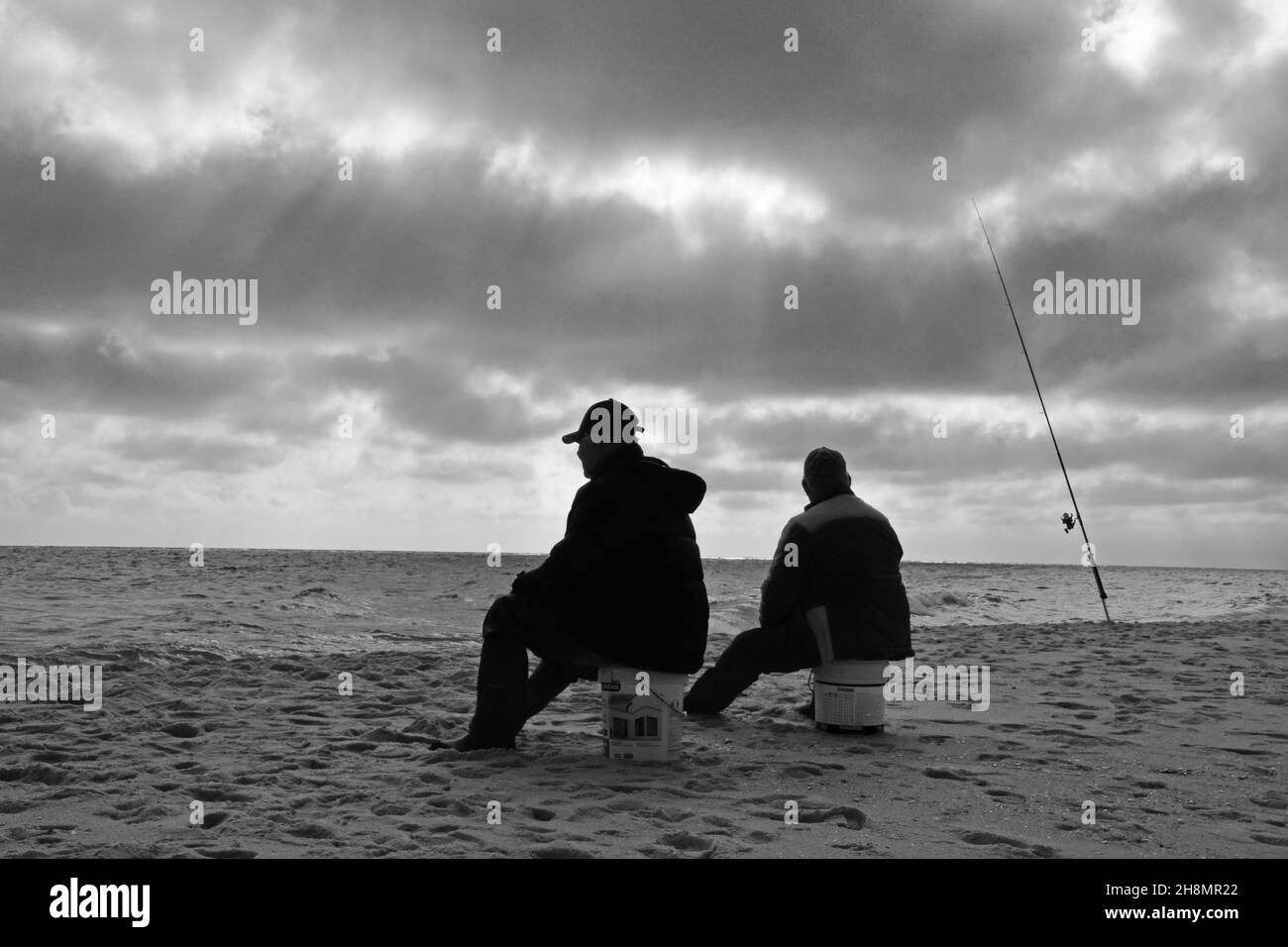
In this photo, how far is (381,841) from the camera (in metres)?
3.37

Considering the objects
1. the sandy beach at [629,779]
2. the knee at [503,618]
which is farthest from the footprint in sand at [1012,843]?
the knee at [503,618]

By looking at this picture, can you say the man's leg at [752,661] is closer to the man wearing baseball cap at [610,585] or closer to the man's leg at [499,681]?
the man wearing baseball cap at [610,585]

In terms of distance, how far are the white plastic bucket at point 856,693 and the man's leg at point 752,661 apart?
17 cm

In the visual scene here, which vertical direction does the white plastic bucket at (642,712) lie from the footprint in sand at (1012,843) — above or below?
above

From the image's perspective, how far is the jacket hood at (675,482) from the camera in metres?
4.73

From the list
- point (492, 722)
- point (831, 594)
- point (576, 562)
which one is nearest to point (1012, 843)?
point (831, 594)

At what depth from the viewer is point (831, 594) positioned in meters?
5.45

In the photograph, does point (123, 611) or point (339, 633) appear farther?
point (123, 611)

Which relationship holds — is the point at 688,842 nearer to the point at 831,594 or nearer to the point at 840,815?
the point at 840,815

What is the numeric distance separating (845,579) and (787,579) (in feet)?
1.12

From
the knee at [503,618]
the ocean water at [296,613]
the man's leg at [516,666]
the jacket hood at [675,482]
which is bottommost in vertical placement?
the ocean water at [296,613]
